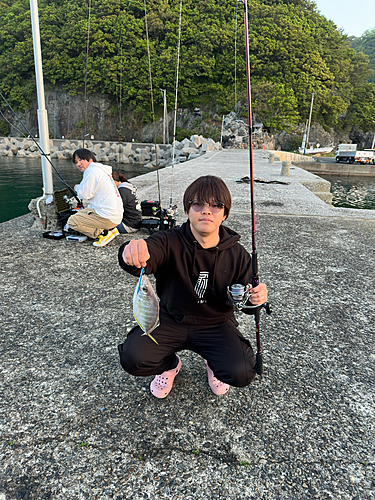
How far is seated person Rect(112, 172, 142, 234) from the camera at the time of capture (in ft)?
18.5

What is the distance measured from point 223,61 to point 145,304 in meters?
59.8

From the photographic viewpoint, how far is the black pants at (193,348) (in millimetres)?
2029

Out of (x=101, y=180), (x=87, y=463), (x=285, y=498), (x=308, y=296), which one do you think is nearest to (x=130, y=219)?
(x=101, y=180)

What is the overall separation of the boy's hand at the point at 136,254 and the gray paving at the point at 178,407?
448mm

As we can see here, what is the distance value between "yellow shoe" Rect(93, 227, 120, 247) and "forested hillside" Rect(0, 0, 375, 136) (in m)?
47.0

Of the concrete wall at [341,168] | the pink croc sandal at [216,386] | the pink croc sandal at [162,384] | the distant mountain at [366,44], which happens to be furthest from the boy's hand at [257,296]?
the distant mountain at [366,44]

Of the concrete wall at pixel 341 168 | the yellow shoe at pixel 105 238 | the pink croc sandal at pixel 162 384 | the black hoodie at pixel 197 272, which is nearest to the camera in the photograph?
the black hoodie at pixel 197 272

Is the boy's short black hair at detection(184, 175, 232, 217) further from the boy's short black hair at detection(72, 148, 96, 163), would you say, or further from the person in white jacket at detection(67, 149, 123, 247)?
the boy's short black hair at detection(72, 148, 96, 163)

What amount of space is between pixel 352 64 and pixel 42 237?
7029 centimetres

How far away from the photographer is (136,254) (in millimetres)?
1774

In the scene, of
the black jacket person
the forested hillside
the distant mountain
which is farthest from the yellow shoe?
the distant mountain

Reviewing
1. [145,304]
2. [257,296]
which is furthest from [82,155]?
[257,296]

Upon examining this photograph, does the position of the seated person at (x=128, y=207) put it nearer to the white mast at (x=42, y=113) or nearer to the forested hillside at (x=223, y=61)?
the white mast at (x=42, y=113)

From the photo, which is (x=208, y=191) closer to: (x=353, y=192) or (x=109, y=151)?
(x=353, y=192)
